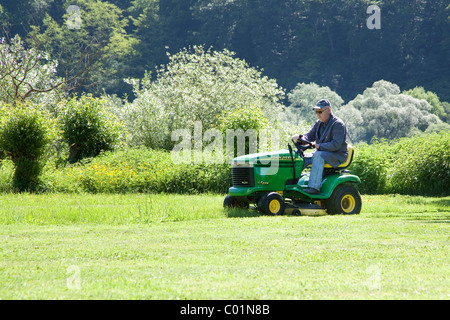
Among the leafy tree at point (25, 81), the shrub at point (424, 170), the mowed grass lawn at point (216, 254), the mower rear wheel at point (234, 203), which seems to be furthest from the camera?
the leafy tree at point (25, 81)

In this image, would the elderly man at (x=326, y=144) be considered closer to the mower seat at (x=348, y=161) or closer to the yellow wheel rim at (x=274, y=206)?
the mower seat at (x=348, y=161)

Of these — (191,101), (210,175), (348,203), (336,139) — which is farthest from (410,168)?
(191,101)

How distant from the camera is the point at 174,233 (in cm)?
842

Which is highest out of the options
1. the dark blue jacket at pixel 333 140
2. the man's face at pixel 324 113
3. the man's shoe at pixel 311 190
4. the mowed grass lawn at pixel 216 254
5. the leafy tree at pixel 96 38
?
the leafy tree at pixel 96 38

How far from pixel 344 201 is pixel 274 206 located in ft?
4.50

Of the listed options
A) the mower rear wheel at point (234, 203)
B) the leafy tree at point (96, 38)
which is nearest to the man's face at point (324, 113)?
the mower rear wheel at point (234, 203)

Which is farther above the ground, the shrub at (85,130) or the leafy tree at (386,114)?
the leafy tree at (386,114)

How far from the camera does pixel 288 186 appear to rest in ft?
36.2

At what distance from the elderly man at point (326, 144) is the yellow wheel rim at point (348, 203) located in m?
0.63

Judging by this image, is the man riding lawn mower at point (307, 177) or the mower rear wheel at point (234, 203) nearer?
the man riding lawn mower at point (307, 177)

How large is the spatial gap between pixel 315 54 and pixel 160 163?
4592 centimetres

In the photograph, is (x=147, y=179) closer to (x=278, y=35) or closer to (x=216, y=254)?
(x=216, y=254)

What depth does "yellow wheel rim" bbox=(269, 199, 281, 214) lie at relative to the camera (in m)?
10.8

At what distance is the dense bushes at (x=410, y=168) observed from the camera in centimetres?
1623
